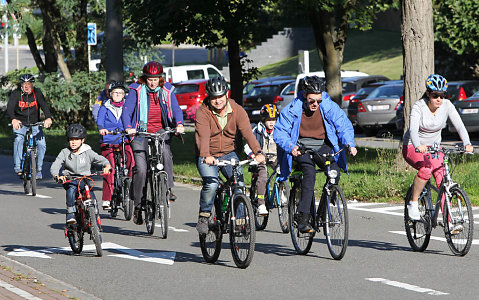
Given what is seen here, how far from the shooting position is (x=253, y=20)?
21.6 meters

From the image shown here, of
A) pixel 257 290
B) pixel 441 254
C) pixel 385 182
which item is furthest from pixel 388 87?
pixel 257 290

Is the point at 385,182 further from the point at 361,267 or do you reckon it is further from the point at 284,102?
the point at 284,102

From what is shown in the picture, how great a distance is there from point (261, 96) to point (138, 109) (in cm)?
2373

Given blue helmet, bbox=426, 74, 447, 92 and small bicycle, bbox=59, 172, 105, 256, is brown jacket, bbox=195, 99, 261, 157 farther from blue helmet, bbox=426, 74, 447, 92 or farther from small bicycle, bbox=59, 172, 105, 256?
blue helmet, bbox=426, 74, 447, 92

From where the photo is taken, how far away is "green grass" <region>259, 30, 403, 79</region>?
52625 mm

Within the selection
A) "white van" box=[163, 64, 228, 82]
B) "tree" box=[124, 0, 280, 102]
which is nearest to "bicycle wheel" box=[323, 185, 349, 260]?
"tree" box=[124, 0, 280, 102]

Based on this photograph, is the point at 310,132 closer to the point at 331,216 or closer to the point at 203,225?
the point at 331,216

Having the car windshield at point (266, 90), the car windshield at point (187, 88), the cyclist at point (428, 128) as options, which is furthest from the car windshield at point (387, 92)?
the cyclist at point (428, 128)

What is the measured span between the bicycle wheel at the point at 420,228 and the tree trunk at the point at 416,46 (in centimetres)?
643

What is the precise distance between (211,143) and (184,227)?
306 centimetres

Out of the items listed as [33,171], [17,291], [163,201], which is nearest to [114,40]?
[33,171]

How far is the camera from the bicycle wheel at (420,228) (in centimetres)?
920

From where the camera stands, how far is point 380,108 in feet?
89.7

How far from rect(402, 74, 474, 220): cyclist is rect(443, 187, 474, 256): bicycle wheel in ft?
0.44
